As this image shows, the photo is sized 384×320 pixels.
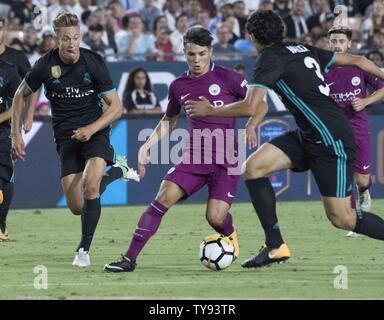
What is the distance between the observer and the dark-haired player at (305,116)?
9.75 metres

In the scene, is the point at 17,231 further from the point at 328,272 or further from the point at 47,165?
the point at 328,272

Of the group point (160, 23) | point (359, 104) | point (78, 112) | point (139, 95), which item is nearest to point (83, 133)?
point (78, 112)

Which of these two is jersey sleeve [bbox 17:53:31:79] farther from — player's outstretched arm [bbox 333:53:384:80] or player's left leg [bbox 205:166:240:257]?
player's outstretched arm [bbox 333:53:384:80]

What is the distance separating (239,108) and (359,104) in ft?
10.7

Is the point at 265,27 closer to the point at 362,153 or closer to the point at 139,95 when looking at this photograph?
the point at 362,153

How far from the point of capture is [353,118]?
13.6 meters

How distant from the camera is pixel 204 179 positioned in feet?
34.8

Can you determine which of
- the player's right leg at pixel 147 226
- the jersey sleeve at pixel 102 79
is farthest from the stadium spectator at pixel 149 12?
the player's right leg at pixel 147 226

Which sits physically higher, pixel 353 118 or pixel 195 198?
pixel 353 118

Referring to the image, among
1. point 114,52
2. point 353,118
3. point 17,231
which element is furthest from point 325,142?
point 114,52

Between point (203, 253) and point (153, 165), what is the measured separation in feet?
24.2

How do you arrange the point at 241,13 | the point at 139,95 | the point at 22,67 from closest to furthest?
the point at 22,67 < the point at 139,95 < the point at 241,13

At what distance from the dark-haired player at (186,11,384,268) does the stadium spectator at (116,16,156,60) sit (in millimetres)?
10294

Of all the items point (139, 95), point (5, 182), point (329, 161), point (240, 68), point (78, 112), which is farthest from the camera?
point (240, 68)
